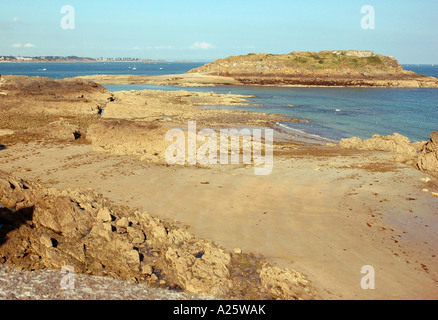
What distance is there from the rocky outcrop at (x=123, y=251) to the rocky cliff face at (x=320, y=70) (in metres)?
72.6

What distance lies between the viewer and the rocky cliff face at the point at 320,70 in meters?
80.9

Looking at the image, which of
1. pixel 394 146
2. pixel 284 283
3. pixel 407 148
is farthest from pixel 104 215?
pixel 394 146

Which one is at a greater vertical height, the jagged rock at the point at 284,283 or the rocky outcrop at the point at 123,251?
the rocky outcrop at the point at 123,251

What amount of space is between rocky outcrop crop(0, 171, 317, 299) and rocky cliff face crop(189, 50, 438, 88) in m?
72.6

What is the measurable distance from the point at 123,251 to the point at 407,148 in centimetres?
1519

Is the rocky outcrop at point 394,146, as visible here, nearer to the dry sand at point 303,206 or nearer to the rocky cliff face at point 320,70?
the dry sand at point 303,206

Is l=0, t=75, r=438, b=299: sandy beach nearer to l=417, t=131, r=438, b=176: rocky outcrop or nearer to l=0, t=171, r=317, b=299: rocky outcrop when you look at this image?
l=417, t=131, r=438, b=176: rocky outcrop

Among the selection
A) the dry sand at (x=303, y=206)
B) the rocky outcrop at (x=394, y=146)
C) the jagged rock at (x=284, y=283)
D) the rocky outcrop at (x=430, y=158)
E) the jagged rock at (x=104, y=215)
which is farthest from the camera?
the rocky outcrop at (x=394, y=146)

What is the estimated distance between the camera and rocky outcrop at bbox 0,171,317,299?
21.8 ft

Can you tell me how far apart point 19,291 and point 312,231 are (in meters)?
6.53

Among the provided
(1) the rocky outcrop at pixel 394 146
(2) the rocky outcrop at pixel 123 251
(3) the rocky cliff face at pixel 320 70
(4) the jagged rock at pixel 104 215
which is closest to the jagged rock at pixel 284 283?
(2) the rocky outcrop at pixel 123 251

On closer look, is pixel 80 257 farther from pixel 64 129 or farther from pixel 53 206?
pixel 64 129
